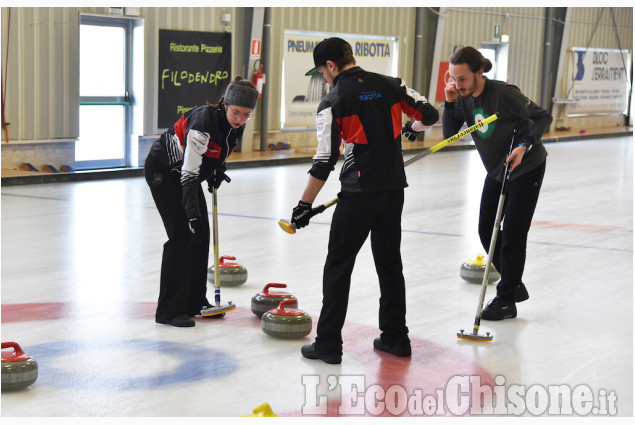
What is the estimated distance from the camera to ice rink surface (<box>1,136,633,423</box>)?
4148 millimetres

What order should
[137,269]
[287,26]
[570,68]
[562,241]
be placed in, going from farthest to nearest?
[570,68] → [287,26] → [562,241] → [137,269]

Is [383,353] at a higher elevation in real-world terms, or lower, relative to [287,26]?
lower

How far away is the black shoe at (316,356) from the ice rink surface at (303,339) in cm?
3

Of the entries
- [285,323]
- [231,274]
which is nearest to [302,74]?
[231,274]

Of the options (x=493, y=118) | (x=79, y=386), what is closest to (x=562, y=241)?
(x=493, y=118)

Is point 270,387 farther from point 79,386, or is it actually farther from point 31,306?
point 31,306

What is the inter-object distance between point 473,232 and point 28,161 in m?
6.58

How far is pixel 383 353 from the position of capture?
4895mm

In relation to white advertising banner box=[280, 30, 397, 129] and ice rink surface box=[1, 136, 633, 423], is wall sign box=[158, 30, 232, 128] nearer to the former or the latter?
white advertising banner box=[280, 30, 397, 129]

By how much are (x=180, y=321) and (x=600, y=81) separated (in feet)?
74.0

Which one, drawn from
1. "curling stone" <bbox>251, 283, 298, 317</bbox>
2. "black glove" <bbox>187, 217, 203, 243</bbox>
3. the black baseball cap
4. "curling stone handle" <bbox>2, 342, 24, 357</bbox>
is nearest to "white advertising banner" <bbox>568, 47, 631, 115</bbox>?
"curling stone" <bbox>251, 283, 298, 317</bbox>

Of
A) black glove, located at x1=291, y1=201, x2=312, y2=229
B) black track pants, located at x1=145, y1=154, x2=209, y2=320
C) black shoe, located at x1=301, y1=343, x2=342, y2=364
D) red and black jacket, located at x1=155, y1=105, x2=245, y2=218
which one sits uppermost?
red and black jacket, located at x1=155, y1=105, x2=245, y2=218

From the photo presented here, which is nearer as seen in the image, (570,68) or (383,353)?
(383,353)

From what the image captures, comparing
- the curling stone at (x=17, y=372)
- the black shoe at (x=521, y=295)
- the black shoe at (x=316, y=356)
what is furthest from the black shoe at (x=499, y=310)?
the curling stone at (x=17, y=372)
